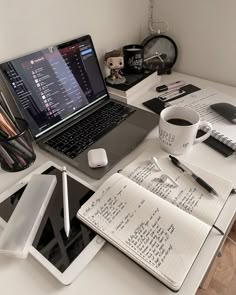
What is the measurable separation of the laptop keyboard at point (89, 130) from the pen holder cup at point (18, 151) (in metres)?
0.07

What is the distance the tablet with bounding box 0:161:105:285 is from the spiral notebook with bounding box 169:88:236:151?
0.37 meters

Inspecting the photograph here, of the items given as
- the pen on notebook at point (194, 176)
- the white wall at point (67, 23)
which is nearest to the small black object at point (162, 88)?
the white wall at point (67, 23)

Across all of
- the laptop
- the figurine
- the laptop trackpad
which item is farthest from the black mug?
the laptop trackpad

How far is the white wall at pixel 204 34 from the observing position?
34.3 inches

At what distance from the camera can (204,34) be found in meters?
0.93

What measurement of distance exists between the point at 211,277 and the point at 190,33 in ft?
3.23

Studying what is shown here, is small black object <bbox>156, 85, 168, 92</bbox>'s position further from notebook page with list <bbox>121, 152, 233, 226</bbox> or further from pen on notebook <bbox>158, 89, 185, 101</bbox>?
notebook page with list <bbox>121, 152, 233, 226</bbox>

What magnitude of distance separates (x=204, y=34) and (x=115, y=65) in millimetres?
354

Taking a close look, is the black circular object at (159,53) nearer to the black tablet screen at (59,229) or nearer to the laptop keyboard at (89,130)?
the laptop keyboard at (89,130)

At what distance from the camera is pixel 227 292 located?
3.34 feet

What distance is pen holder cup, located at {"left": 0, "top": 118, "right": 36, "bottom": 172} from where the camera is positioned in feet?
1.90

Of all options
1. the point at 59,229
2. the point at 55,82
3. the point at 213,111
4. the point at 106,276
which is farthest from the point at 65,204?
the point at 213,111

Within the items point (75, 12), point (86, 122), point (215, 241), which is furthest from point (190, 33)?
point (215, 241)

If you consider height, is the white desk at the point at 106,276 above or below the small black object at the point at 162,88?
below
